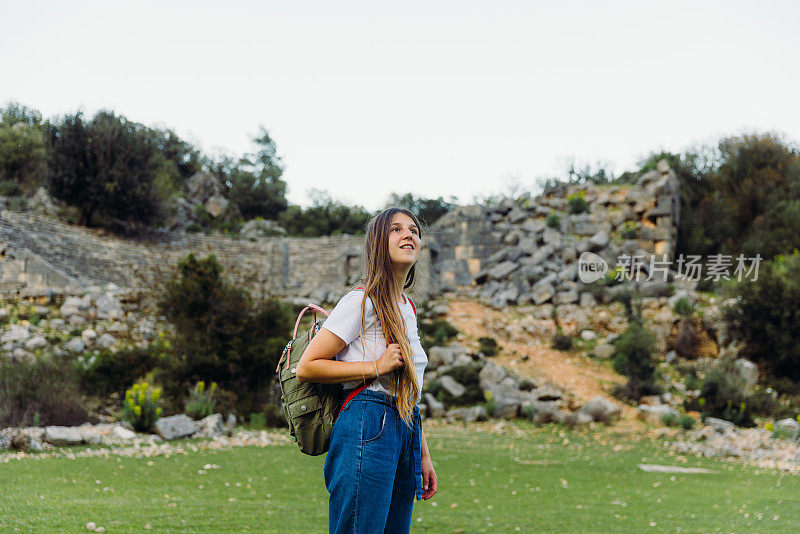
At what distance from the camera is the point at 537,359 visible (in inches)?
621

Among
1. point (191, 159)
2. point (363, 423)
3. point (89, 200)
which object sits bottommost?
point (363, 423)

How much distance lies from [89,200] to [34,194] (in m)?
6.75

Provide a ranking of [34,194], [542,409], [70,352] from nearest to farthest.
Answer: [542,409] → [70,352] → [34,194]

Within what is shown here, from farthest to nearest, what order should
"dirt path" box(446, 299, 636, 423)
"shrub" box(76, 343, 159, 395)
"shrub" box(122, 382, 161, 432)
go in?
"dirt path" box(446, 299, 636, 423) < "shrub" box(76, 343, 159, 395) < "shrub" box(122, 382, 161, 432)

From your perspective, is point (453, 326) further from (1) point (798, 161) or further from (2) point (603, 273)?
(1) point (798, 161)

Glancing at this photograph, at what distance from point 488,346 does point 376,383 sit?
14.5 metres

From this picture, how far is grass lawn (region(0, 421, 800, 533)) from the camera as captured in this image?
4.39 metres

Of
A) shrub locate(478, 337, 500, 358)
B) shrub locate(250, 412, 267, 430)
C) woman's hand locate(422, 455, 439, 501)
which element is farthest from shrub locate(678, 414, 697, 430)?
woman's hand locate(422, 455, 439, 501)

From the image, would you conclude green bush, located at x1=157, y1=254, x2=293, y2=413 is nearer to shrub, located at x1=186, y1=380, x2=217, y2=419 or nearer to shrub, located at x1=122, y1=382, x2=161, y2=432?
shrub, located at x1=186, y1=380, x2=217, y2=419

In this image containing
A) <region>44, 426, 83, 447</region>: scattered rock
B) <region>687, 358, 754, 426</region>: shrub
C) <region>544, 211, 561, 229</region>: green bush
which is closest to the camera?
<region>44, 426, 83, 447</region>: scattered rock

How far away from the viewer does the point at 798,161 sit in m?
24.7

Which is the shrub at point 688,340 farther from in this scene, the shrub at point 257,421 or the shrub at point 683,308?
the shrub at point 257,421

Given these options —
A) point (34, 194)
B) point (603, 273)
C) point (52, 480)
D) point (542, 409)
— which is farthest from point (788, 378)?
point (34, 194)

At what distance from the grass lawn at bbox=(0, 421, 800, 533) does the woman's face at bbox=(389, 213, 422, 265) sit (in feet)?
9.74
